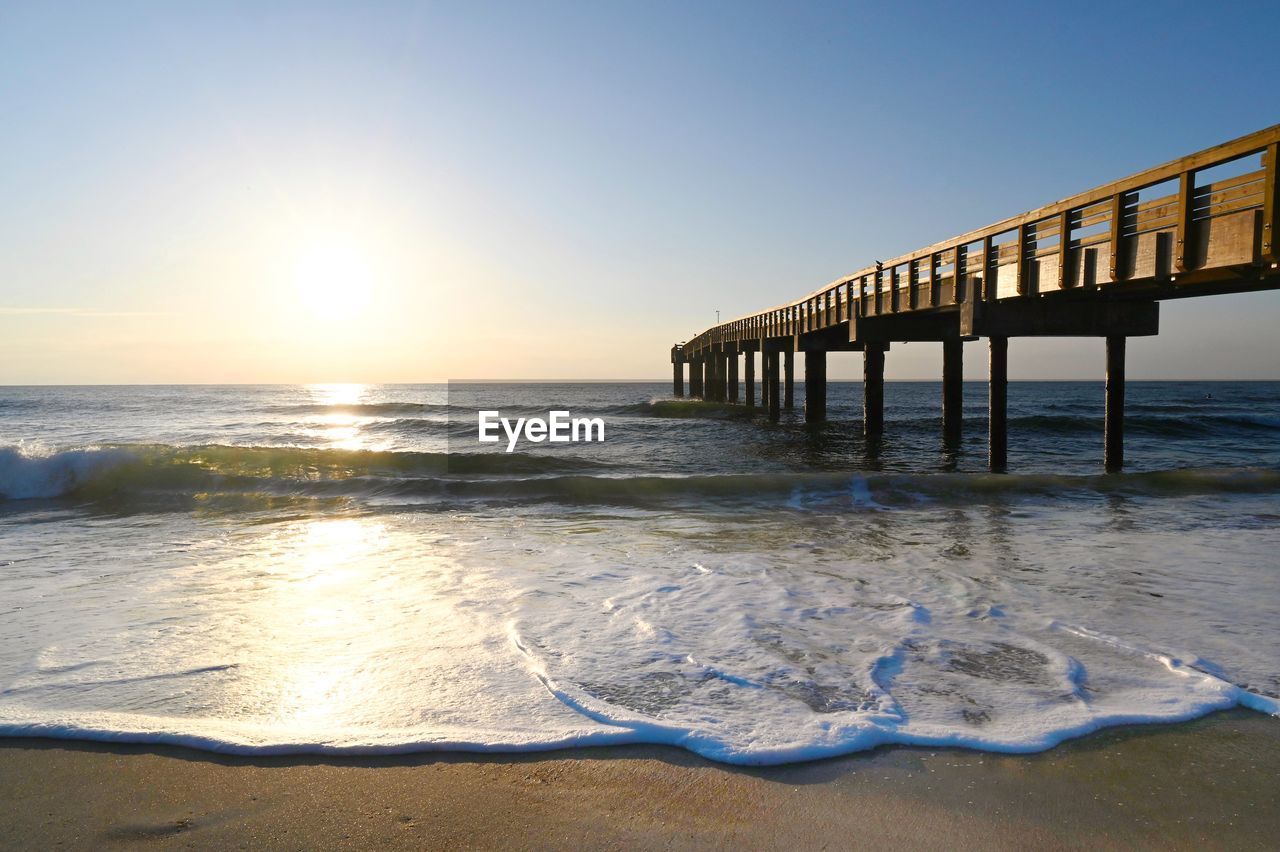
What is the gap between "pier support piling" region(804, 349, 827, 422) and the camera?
2589 centimetres

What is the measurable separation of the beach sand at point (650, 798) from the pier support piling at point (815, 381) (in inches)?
866

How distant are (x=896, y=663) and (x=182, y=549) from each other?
25.2ft

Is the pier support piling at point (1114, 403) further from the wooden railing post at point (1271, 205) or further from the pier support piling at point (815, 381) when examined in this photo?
the pier support piling at point (815, 381)

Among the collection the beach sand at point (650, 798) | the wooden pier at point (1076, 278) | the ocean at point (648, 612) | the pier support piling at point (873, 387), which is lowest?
the ocean at point (648, 612)

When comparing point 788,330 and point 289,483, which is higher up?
point 788,330

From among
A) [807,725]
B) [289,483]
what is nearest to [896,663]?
[807,725]

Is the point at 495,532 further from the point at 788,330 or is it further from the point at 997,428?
the point at 788,330

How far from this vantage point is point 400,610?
5.66 meters

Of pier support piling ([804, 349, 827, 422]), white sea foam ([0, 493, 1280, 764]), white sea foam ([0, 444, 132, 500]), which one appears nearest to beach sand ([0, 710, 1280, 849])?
white sea foam ([0, 493, 1280, 764])

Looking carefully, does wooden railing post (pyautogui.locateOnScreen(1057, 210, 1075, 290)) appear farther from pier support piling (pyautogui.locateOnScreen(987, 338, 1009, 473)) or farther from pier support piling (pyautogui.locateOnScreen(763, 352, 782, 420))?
pier support piling (pyautogui.locateOnScreen(763, 352, 782, 420))

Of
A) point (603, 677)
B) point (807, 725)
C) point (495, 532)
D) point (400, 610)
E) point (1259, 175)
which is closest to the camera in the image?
point (807, 725)

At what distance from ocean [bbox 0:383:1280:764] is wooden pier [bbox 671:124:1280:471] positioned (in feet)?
8.95

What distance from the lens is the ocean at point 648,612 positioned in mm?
3660

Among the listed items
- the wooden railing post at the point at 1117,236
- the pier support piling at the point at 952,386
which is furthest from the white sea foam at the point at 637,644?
the pier support piling at the point at 952,386
